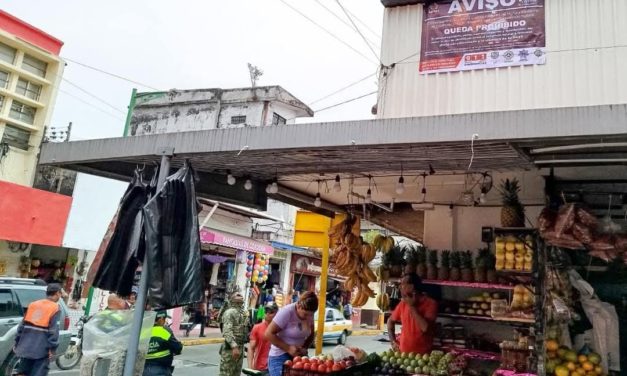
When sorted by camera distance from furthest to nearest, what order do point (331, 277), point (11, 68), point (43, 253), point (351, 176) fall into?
point (331, 277) < point (43, 253) < point (11, 68) < point (351, 176)

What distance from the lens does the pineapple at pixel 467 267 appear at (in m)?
6.79

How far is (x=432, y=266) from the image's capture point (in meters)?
7.14

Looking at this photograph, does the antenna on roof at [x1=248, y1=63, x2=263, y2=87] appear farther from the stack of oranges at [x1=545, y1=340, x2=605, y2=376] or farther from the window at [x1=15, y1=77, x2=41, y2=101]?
the stack of oranges at [x1=545, y1=340, x2=605, y2=376]

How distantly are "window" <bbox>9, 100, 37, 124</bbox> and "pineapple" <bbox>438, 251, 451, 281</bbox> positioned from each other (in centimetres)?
1413

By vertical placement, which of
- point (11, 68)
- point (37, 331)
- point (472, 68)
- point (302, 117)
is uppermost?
point (302, 117)

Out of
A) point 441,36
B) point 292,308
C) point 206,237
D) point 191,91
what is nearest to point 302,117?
point 191,91

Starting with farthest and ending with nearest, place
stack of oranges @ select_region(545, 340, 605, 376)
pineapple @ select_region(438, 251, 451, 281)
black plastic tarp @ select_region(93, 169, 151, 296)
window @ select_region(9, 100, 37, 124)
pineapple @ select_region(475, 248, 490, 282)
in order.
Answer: window @ select_region(9, 100, 37, 124)
pineapple @ select_region(438, 251, 451, 281)
pineapple @ select_region(475, 248, 490, 282)
stack of oranges @ select_region(545, 340, 605, 376)
black plastic tarp @ select_region(93, 169, 151, 296)

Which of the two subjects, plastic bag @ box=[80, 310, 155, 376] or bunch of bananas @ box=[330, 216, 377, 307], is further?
bunch of bananas @ box=[330, 216, 377, 307]

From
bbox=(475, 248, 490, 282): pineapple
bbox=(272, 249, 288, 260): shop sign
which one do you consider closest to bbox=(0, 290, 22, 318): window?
bbox=(475, 248, 490, 282): pineapple

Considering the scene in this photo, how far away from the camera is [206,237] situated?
57.9ft

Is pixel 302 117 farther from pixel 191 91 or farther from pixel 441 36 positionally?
pixel 441 36

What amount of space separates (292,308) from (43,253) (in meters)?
13.6

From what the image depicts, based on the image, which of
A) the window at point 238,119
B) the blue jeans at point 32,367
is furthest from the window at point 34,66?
the blue jeans at point 32,367

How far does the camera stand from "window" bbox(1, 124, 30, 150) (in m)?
14.4
